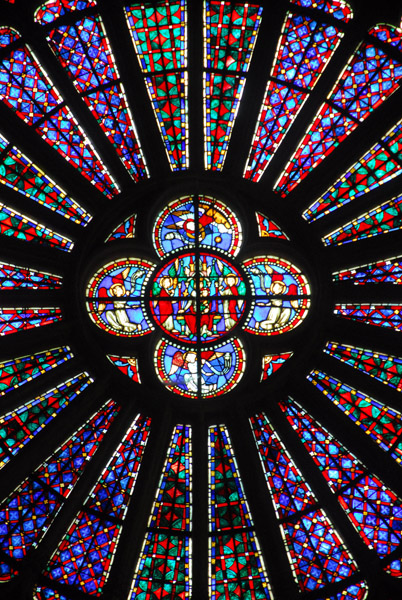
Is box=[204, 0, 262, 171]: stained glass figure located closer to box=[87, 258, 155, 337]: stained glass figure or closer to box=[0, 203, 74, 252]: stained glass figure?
box=[87, 258, 155, 337]: stained glass figure

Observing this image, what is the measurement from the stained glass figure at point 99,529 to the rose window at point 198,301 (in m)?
1.30

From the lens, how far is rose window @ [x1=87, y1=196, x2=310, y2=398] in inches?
521

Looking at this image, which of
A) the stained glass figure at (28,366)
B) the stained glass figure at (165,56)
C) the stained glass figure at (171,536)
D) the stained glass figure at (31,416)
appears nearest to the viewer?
the stained glass figure at (171,536)

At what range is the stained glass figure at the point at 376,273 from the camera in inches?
524

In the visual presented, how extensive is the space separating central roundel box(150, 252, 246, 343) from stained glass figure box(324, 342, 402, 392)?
5.42ft

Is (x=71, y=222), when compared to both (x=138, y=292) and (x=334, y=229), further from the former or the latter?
(x=334, y=229)

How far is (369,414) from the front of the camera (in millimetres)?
12727

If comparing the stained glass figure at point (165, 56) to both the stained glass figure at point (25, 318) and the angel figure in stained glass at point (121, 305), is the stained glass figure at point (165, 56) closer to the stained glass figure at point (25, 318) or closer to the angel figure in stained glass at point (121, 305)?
the angel figure in stained glass at point (121, 305)

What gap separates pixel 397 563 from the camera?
37.7 feet

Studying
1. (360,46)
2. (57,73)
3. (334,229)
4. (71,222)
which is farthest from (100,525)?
(360,46)

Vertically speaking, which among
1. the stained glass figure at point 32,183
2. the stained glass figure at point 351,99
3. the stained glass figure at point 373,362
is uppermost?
the stained glass figure at point 351,99

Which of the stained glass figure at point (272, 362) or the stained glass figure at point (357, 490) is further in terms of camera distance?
Answer: the stained glass figure at point (272, 362)

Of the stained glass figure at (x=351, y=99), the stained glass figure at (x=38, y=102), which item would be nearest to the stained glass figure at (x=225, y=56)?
the stained glass figure at (x=351, y=99)

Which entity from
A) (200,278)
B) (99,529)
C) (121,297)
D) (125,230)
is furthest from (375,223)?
(99,529)
